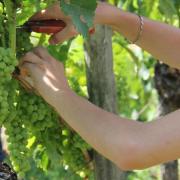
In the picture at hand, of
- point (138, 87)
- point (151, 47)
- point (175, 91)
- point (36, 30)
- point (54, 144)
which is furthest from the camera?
point (138, 87)

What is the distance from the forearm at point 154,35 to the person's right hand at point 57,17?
5.6 inches

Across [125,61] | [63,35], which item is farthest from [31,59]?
[125,61]

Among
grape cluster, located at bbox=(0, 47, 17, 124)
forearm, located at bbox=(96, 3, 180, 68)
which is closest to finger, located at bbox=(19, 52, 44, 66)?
grape cluster, located at bbox=(0, 47, 17, 124)

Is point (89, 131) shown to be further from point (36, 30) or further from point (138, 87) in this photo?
point (138, 87)

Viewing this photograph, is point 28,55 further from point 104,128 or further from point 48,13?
point 104,128

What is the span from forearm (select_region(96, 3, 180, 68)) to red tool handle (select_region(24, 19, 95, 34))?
0.19 metres

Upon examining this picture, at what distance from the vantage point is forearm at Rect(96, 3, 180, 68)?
1.74 meters

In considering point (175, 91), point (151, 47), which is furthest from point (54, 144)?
point (175, 91)

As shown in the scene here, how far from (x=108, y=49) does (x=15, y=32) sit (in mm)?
479

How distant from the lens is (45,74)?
1407mm

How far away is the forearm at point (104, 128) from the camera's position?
137 centimetres

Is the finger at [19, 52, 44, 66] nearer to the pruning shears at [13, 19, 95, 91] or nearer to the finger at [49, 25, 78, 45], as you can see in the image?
the pruning shears at [13, 19, 95, 91]

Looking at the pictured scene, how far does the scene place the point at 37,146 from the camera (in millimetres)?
1870

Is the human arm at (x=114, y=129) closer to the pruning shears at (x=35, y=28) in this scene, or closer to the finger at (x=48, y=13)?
the pruning shears at (x=35, y=28)
